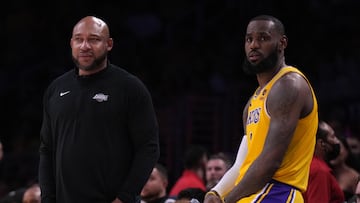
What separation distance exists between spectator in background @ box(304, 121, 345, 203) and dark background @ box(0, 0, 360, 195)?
5145mm

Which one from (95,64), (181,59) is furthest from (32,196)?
Result: (181,59)

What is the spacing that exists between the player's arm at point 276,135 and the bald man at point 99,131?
580mm

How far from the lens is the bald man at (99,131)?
451 cm

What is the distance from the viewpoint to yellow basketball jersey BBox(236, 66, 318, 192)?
14.2 feet

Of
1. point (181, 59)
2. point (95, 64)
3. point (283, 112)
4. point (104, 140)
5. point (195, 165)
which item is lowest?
point (195, 165)

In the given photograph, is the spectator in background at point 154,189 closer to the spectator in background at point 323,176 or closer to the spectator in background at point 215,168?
the spectator in background at point 215,168

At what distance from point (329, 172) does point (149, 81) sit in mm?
7123

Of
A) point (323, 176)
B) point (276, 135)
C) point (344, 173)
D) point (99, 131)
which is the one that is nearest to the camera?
point (276, 135)

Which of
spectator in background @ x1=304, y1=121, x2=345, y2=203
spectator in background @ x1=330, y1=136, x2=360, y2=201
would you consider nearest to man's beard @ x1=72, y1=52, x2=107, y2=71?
spectator in background @ x1=304, y1=121, x2=345, y2=203

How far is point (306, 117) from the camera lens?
4332 millimetres

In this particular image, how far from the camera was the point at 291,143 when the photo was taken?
14.2 ft

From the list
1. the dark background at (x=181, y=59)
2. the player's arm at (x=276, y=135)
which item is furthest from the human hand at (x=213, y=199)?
the dark background at (x=181, y=59)

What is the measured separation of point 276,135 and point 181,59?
8.38 m

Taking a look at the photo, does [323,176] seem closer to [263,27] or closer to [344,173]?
[344,173]
